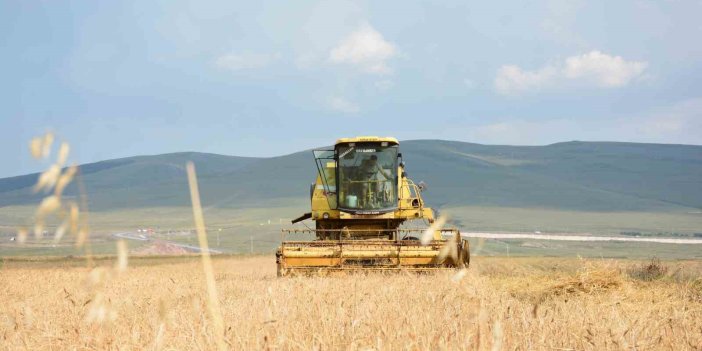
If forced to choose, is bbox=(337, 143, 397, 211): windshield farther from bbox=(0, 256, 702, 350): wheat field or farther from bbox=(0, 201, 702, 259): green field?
bbox=(0, 201, 702, 259): green field

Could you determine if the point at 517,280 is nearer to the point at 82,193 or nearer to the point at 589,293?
the point at 589,293

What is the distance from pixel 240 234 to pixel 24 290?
356 feet

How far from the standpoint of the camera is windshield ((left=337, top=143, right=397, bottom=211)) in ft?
61.7

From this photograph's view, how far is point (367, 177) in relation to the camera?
62.0ft

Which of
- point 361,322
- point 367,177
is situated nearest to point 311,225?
point 367,177

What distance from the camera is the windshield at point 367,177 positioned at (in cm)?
1880

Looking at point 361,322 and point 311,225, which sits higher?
point 361,322

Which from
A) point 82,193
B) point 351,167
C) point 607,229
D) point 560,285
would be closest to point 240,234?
point 607,229

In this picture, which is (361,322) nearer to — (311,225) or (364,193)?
(364,193)

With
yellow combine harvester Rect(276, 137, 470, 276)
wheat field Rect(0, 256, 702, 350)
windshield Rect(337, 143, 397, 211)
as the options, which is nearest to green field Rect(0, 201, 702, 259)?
yellow combine harvester Rect(276, 137, 470, 276)

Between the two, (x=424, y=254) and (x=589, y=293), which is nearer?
(x=589, y=293)

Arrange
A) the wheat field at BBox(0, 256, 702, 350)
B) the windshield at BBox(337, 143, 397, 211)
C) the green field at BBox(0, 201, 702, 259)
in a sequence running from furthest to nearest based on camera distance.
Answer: the green field at BBox(0, 201, 702, 259), the windshield at BBox(337, 143, 397, 211), the wheat field at BBox(0, 256, 702, 350)

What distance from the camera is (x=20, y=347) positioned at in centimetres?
502

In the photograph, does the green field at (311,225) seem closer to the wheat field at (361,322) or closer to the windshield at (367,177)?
the windshield at (367,177)
